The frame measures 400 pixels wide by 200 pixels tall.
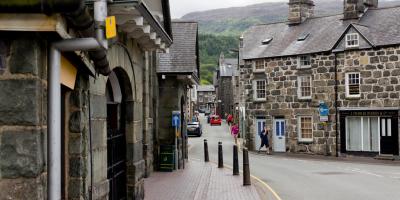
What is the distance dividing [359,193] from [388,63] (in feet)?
56.8

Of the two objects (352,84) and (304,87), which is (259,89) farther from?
(352,84)

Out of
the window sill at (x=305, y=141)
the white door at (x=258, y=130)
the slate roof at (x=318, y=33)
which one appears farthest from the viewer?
the white door at (x=258, y=130)

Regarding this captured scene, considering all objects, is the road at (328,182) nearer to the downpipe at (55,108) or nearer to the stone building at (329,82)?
the stone building at (329,82)

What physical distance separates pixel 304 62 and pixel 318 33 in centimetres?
283

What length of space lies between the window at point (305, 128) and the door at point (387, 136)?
4.87m

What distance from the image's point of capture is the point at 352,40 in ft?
107

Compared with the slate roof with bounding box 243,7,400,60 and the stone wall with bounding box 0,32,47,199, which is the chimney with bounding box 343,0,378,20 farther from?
the stone wall with bounding box 0,32,47,199

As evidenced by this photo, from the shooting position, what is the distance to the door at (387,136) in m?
30.8

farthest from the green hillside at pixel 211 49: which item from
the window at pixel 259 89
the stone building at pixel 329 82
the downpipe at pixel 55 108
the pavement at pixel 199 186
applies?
the downpipe at pixel 55 108

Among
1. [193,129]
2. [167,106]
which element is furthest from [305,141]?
[193,129]

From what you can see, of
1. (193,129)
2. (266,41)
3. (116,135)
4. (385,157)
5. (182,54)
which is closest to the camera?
(116,135)

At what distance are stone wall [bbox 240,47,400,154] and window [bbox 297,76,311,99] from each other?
10.5 inches

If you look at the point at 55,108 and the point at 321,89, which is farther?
the point at 321,89

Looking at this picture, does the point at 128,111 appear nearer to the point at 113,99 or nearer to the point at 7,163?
the point at 113,99
